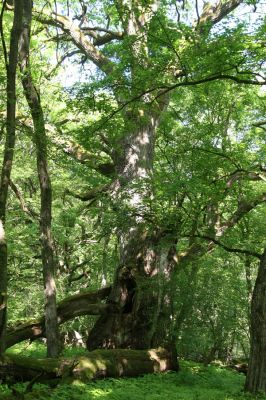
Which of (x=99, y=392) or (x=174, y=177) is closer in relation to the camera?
(x=99, y=392)

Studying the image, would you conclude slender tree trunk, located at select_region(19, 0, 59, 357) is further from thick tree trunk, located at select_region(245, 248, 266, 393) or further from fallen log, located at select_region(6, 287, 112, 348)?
thick tree trunk, located at select_region(245, 248, 266, 393)

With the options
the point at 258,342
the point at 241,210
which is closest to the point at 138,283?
the point at 258,342

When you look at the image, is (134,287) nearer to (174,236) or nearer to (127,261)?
(127,261)

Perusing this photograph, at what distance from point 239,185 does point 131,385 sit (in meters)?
6.61

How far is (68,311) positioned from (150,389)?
3.87 meters

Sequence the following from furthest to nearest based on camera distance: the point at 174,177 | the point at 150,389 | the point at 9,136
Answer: the point at 174,177
the point at 150,389
the point at 9,136

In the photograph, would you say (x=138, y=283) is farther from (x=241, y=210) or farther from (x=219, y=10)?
(x=219, y=10)


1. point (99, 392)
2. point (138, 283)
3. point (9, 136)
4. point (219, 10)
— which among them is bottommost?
point (99, 392)

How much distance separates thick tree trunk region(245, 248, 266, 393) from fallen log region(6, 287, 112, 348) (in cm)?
372

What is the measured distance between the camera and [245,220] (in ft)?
52.4

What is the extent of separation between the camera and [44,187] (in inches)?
386

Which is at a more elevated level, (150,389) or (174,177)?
(174,177)

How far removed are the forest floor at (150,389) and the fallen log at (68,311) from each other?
2.29m

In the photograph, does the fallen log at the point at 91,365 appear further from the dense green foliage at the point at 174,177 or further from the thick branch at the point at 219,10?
the thick branch at the point at 219,10
